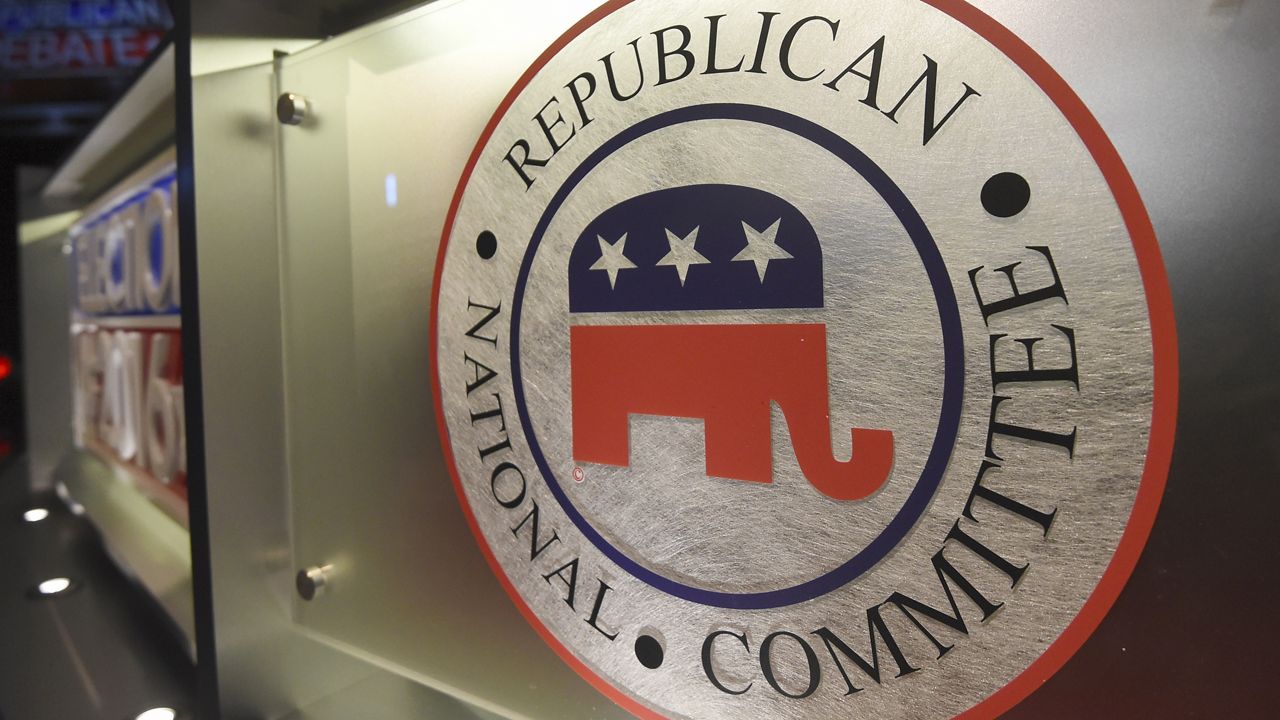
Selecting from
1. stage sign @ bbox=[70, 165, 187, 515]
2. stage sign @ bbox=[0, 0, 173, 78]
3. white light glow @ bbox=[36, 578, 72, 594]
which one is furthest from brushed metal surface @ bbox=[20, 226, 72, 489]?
white light glow @ bbox=[36, 578, 72, 594]

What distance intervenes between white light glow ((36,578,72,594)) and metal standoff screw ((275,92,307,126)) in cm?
189

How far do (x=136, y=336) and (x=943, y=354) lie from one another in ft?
8.78

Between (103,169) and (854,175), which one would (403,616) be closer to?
(854,175)

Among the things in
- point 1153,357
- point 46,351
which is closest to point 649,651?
point 1153,357

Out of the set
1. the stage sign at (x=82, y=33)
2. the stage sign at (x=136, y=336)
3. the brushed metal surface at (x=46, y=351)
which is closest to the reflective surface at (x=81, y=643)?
the stage sign at (x=136, y=336)

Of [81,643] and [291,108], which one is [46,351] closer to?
[81,643]

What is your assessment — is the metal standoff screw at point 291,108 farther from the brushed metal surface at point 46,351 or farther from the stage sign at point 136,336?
the brushed metal surface at point 46,351

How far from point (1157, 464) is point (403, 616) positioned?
1.11 metres

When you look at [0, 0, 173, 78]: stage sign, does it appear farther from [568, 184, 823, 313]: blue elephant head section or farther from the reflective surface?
[568, 184, 823, 313]: blue elephant head section

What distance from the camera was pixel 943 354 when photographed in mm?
727

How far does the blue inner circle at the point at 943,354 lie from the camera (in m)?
0.72

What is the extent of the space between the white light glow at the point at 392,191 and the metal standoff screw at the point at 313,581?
0.68 meters

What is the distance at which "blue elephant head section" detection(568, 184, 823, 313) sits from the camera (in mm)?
817

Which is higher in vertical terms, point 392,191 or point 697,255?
point 392,191
